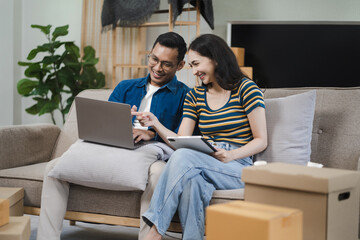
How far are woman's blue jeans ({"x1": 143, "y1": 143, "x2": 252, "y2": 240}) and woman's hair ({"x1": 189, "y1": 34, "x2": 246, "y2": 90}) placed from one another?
0.43 meters

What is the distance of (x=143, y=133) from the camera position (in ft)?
7.35

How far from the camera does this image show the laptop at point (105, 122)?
1958 millimetres

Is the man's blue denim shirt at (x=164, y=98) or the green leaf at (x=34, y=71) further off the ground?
the green leaf at (x=34, y=71)

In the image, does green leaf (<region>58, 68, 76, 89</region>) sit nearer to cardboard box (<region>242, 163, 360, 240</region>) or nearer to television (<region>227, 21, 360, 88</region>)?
television (<region>227, 21, 360, 88</region>)

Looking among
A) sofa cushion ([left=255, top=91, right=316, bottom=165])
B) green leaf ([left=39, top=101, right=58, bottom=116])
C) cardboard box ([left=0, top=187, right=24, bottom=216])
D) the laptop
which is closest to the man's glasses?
the laptop

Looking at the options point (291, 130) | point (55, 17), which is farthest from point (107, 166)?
point (55, 17)

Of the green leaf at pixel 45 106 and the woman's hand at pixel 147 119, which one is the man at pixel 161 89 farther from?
the green leaf at pixel 45 106

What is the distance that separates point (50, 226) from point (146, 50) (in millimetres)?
3149

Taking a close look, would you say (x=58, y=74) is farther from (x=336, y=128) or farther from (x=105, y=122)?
(x=336, y=128)

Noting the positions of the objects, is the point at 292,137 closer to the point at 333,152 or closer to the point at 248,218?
the point at 333,152

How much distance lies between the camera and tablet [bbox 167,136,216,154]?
5.96 ft

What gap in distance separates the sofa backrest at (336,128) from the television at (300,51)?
87.6 inches

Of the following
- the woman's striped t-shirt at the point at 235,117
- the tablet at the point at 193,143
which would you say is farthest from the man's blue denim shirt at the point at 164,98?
the tablet at the point at 193,143

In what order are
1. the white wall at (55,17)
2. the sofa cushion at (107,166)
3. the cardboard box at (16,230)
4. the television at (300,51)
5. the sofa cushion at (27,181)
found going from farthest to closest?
the white wall at (55,17) → the television at (300,51) → the sofa cushion at (27,181) → the sofa cushion at (107,166) → the cardboard box at (16,230)
